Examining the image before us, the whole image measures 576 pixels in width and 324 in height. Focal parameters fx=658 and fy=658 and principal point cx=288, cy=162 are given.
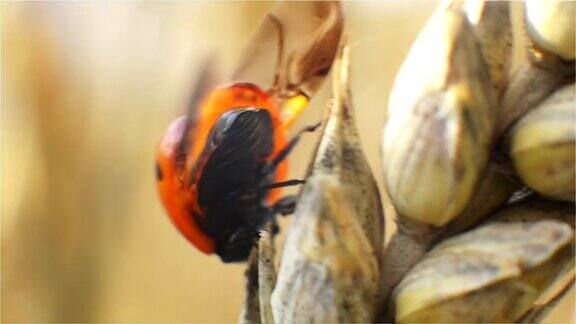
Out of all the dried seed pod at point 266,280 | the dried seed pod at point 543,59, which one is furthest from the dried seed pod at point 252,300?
the dried seed pod at point 543,59

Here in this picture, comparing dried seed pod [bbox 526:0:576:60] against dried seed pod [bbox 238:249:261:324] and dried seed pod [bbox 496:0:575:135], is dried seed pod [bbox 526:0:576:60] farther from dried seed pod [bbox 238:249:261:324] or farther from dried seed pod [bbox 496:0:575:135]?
dried seed pod [bbox 238:249:261:324]

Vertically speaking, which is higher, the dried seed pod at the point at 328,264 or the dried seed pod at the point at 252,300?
the dried seed pod at the point at 328,264

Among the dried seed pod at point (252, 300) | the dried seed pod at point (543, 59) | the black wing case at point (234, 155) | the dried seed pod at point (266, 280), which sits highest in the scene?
the dried seed pod at point (543, 59)

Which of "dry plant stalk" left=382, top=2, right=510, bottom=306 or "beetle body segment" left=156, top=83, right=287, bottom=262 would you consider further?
"beetle body segment" left=156, top=83, right=287, bottom=262

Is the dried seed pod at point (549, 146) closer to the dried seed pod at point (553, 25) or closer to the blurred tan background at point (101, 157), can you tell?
the dried seed pod at point (553, 25)

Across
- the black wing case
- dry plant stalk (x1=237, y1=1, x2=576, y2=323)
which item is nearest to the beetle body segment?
the black wing case

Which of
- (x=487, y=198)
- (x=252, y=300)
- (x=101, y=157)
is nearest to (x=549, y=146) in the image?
(x=487, y=198)

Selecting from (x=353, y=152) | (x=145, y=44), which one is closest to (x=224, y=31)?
(x=145, y=44)

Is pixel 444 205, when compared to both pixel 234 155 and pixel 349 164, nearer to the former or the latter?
pixel 349 164
